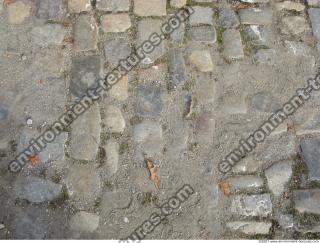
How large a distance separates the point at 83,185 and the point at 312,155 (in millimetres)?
A: 1903

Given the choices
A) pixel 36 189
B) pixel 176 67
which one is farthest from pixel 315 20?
pixel 36 189

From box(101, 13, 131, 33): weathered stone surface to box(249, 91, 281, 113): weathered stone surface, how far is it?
1342mm

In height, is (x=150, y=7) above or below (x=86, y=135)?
above

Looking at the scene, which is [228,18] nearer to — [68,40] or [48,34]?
[68,40]

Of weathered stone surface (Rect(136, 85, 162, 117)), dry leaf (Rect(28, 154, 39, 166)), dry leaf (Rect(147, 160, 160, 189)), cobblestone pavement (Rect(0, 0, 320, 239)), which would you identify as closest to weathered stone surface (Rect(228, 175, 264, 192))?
cobblestone pavement (Rect(0, 0, 320, 239))

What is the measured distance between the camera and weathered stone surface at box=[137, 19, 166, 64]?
385cm

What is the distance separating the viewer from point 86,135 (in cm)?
352

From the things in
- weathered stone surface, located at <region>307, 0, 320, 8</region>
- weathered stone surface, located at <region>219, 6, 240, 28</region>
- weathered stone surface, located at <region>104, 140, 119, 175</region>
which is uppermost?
weathered stone surface, located at <region>307, 0, 320, 8</region>

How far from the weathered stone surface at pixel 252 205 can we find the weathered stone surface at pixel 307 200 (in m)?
0.22

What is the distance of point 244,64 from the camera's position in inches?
152

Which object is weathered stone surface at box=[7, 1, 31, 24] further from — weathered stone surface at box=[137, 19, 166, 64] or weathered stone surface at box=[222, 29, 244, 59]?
weathered stone surface at box=[222, 29, 244, 59]

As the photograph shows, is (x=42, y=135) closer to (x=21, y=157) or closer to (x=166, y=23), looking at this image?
(x=21, y=157)

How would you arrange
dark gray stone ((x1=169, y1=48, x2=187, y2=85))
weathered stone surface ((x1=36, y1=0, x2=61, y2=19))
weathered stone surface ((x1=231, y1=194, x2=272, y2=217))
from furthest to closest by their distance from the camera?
weathered stone surface ((x1=36, y1=0, x2=61, y2=19))
dark gray stone ((x1=169, y1=48, x2=187, y2=85))
weathered stone surface ((x1=231, y1=194, x2=272, y2=217))

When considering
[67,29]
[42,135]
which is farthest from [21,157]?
[67,29]
